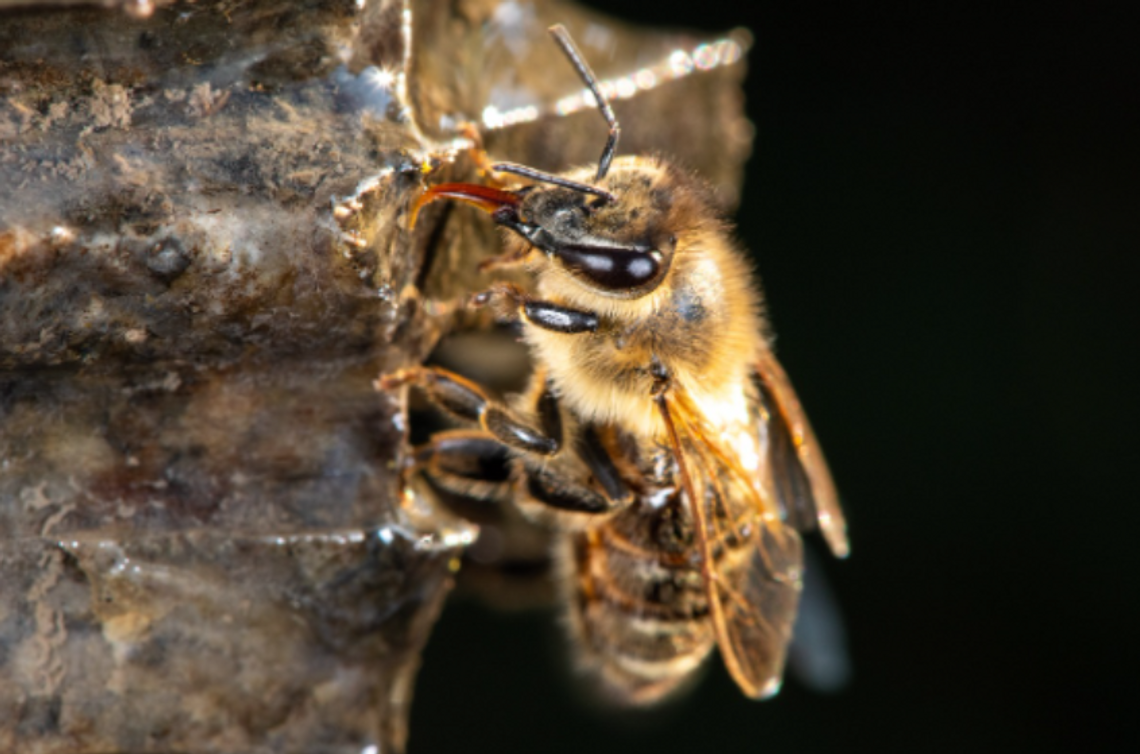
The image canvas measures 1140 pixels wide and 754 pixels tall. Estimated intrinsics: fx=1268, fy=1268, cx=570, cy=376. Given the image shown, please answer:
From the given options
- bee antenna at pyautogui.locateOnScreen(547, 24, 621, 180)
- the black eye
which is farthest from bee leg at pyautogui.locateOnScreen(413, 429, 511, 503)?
bee antenna at pyautogui.locateOnScreen(547, 24, 621, 180)

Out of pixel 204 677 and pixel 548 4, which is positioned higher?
pixel 548 4

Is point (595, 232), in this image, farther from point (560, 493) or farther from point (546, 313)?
point (560, 493)

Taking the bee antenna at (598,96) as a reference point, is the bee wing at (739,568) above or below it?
below

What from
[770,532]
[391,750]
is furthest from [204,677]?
[770,532]

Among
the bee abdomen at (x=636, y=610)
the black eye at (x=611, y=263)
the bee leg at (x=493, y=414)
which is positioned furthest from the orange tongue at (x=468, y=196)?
the bee abdomen at (x=636, y=610)

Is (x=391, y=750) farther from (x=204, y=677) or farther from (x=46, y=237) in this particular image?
(x=46, y=237)

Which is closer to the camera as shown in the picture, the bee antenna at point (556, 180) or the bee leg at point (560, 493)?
the bee antenna at point (556, 180)

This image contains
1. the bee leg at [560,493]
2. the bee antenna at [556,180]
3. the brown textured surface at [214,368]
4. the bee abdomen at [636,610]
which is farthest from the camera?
the bee abdomen at [636,610]

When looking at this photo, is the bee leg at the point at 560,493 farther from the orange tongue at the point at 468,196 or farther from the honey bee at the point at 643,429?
the orange tongue at the point at 468,196
